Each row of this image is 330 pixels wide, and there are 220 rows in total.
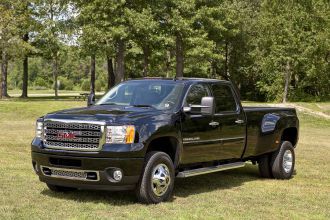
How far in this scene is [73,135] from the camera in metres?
8.44

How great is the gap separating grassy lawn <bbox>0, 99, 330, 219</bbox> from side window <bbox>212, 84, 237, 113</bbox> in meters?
1.47

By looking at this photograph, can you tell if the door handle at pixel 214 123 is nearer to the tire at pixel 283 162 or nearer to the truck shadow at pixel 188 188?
the truck shadow at pixel 188 188

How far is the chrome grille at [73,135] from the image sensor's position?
27.2 ft

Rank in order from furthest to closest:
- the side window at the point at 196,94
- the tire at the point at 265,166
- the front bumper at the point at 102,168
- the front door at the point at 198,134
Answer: the tire at the point at 265,166 < the side window at the point at 196,94 < the front door at the point at 198,134 < the front bumper at the point at 102,168

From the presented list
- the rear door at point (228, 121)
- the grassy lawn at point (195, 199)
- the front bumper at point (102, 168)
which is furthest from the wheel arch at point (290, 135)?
the front bumper at point (102, 168)

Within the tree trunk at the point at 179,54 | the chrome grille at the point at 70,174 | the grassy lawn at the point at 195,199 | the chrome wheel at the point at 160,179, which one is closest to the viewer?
the grassy lawn at the point at 195,199

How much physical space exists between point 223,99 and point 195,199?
7.12 ft

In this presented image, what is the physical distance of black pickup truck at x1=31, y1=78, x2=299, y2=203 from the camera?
8281 millimetres

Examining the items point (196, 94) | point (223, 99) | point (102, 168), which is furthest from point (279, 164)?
point (102, 168)

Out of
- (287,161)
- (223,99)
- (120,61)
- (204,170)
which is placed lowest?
(287,161)

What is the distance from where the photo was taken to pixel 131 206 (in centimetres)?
848

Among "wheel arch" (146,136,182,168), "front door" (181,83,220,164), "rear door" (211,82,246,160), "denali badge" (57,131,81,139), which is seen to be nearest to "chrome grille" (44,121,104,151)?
"denali badge" (57,131,81,139)

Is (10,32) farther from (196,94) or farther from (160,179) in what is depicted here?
(160,179)

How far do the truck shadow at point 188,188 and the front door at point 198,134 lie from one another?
0.69 m
